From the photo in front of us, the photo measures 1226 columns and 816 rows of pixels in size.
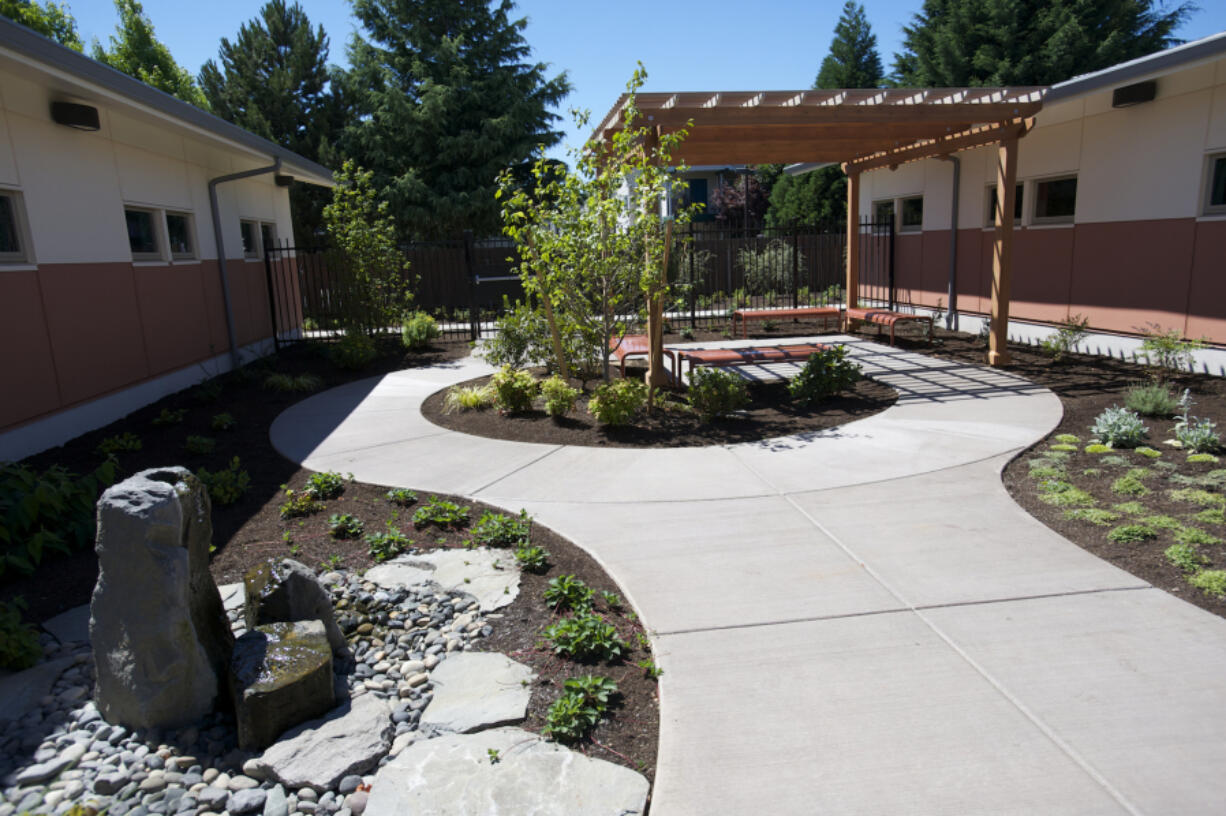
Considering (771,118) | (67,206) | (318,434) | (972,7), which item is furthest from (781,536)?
(972,7)

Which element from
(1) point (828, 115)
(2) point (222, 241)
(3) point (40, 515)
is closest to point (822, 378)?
(1) point (828, 115)

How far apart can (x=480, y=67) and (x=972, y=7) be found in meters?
14.6

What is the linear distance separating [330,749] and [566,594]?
1328 millimetres

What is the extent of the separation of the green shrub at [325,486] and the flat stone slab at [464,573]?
142 centimetres

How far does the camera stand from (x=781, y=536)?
455cm

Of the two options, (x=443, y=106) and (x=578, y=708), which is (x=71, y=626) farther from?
(x=443, y=106)

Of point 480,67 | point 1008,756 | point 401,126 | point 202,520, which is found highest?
point 480,67

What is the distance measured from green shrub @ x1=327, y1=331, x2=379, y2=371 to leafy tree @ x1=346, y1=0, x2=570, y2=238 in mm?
11685

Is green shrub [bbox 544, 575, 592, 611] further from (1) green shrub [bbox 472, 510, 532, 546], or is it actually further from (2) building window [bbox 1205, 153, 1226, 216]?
(2) building window [bbox 1205, 153, 1226, 216]

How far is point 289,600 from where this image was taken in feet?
10.9

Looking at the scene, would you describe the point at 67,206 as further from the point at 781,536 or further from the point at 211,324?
the point at 781,536

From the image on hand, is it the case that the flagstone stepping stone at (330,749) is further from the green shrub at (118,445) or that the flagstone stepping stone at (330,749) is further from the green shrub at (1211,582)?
the green shrub at (118,445)

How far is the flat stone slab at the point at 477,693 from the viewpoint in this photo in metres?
2.88

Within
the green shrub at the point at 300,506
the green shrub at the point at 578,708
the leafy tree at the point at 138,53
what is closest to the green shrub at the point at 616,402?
the green shrub at the point at 300,506
